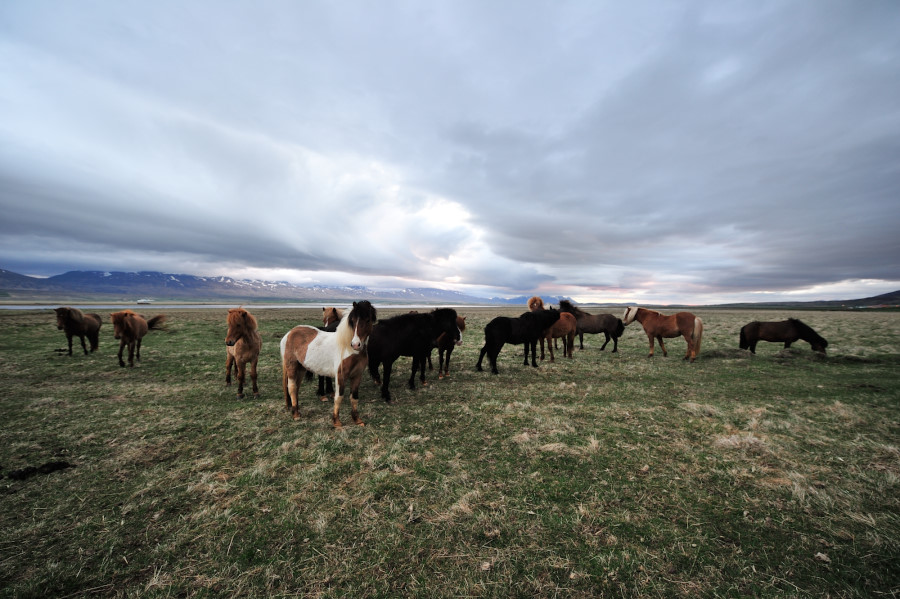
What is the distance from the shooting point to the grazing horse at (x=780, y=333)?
13.9 metres

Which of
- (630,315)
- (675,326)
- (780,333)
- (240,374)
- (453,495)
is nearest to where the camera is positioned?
(453,495)

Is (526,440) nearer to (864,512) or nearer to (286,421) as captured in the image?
(864,512)

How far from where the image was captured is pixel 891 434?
18.5 feet

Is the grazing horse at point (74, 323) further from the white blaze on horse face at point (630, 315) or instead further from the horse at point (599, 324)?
the white blaze on horse face at point (630, 315)

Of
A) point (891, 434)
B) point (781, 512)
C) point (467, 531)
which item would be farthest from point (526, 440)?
point (891, 434)

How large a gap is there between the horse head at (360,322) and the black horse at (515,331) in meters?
4.94

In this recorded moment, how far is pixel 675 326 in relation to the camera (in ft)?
44.2

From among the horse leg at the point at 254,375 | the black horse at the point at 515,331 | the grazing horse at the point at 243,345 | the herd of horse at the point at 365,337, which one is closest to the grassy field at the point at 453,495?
the horse leg at the point at 254,375

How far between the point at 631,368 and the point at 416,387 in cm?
848

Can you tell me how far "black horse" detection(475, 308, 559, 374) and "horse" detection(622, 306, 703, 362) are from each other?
5.49 meters

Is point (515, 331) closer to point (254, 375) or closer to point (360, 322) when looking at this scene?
point (360, 322)

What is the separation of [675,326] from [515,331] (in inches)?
318

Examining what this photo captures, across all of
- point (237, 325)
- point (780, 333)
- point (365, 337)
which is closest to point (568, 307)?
point (780, 333)

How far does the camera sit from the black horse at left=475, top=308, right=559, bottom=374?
10.8 metres
